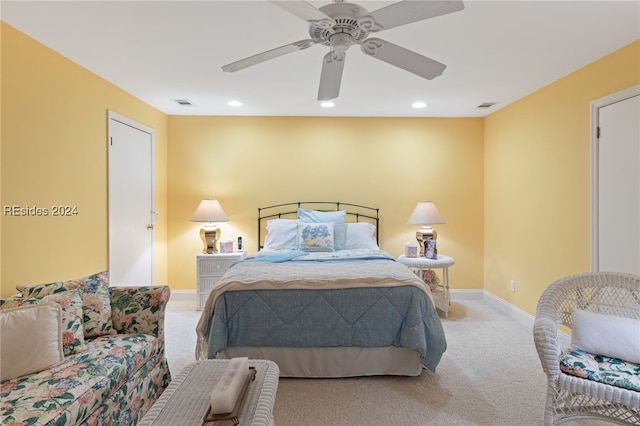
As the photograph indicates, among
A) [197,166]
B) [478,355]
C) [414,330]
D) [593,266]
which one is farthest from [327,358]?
[197,166]

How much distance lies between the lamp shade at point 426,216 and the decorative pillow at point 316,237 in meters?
1.10

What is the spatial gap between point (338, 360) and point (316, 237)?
61.7 inches

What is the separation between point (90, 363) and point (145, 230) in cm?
248

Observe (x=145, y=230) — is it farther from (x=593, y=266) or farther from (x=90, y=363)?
(x=593, y=266)

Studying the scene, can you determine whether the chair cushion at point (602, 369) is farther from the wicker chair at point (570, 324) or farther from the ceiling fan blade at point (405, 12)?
the ceiling fan blade at point (405, 12)

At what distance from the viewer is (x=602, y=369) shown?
5.80 feet

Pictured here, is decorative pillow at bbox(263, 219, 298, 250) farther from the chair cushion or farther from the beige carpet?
the chair cushion

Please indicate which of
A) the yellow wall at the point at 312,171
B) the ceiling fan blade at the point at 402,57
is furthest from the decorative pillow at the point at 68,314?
the ceiling fan blade at the point at 402,57

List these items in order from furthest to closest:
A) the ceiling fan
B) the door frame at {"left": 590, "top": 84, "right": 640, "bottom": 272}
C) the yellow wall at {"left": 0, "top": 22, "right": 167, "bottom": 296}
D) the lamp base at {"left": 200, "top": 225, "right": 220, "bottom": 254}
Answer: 1. the lamp base at {"left": 200, "top": 225, "right": 220, "bottom": 254}
2. the door frame at {"left": 590, "top": 84, "right": 640, "bottom": 272}
3. the yellow wall at {"left": 0, "top": 22, "right": 167, "bottom": 296}
4. the ceiling fan

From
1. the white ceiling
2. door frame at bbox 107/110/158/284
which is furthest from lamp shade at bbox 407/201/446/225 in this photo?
door frame at bbox 107/110/158/284

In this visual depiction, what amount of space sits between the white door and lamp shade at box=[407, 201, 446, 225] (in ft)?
10.5

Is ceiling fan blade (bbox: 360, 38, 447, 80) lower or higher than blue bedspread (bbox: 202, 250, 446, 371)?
higher

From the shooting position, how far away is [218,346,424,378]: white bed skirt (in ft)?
8.41

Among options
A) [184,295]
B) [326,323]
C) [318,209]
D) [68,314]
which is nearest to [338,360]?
[326,323]
